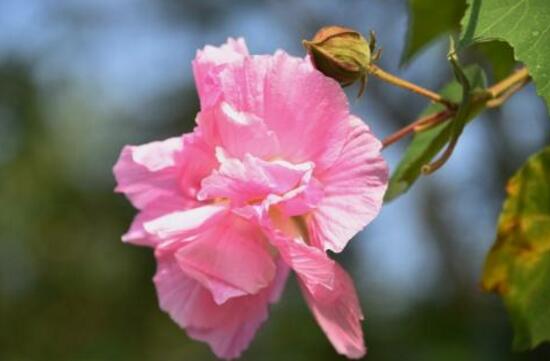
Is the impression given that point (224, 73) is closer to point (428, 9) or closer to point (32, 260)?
point (428, 9)

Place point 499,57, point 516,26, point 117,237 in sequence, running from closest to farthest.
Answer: point 516,26
point 499,57
point 117,237

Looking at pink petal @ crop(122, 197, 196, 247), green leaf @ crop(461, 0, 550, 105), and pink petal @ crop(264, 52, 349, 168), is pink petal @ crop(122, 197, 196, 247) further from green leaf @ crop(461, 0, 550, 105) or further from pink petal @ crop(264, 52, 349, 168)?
green leaf @ crop(461, 0, 550, 105)

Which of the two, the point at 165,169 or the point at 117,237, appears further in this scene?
the point at 117,237

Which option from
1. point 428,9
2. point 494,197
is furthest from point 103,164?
point 428,9

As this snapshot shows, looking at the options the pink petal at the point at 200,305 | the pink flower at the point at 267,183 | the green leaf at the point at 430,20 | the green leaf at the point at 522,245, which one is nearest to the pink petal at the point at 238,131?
the pink flower at the point at 267,183

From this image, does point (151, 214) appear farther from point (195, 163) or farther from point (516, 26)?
point (516, 26)

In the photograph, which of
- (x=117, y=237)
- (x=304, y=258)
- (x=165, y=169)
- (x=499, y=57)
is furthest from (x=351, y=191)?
(x=117, y=237)
